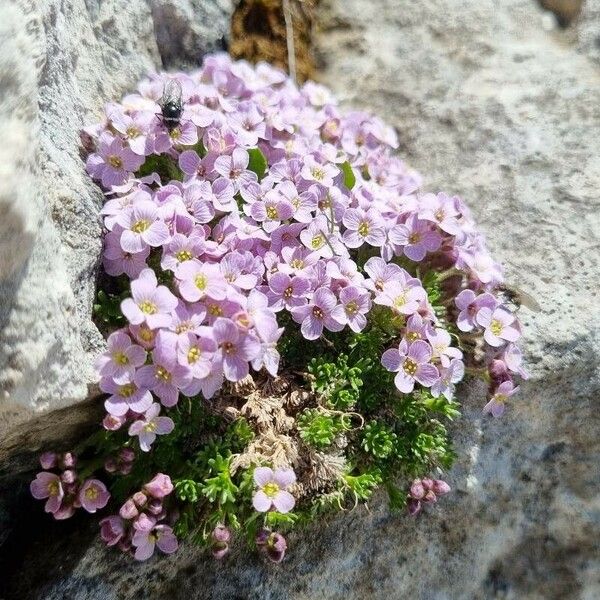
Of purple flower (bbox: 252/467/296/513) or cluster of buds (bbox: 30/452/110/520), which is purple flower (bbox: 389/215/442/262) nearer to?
purple flower (bbox: 252/467/296/513)

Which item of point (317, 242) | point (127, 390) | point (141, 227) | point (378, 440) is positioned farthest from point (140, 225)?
point (378, 440)

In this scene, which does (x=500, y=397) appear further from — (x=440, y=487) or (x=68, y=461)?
(x=68, y=461)

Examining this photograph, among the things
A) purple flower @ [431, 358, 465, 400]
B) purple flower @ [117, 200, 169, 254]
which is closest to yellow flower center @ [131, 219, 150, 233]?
purple flower @ [117, 200, 169, 254]

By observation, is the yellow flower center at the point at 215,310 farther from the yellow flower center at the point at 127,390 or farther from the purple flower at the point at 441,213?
the purple flower at the point at 441,213

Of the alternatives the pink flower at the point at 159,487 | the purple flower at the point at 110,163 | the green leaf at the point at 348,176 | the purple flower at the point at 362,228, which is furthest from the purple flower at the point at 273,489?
the green leaf at the point at 348,176

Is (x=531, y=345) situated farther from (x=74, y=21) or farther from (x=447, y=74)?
(x=74, y=21)

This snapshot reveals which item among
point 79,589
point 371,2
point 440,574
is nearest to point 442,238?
point 440,574
